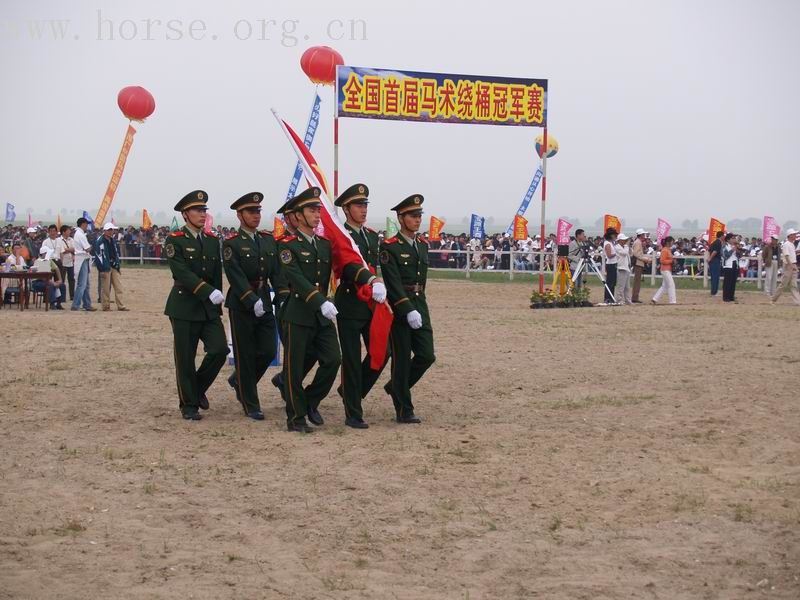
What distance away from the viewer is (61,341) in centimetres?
1501

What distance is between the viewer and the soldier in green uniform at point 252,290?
9.56m

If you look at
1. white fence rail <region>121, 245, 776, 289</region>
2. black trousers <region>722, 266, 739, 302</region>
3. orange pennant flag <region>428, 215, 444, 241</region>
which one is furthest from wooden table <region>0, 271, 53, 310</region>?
orange pennant flag <region>428, 215, 444, 241</region>

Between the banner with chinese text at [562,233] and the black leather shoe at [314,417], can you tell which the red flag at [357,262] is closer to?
the black leather shoe at [314,417]

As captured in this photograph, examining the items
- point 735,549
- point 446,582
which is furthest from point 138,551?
point 735,549

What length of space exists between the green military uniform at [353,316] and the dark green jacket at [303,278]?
0.74ft

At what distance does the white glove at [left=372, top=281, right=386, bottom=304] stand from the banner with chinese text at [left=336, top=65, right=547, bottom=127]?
10669 millimetres

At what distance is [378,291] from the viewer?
870 centimetres

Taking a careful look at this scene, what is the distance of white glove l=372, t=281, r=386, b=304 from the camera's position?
28.5 ft

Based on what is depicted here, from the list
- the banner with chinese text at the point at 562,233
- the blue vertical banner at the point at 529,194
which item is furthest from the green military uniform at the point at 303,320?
the blue vertical banner at the point at 529,194

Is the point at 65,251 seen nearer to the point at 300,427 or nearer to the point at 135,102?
the point at 135,102

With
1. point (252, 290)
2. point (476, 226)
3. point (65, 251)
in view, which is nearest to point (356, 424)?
point (252, 290)

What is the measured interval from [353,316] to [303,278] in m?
0.60

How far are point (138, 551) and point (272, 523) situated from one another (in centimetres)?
85

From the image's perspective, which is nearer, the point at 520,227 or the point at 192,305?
the point at 192,305
